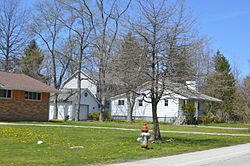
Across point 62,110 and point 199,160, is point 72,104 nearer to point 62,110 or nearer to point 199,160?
point 62,110

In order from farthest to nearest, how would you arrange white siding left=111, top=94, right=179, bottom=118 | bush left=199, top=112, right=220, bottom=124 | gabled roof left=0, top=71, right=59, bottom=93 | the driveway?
1. white siding left=111, top=94, right=179, bottom=118
2. bush left=199, top=112, right=220, bottom=124
3. gabled roof left=0, top=71, right=59, bottom=93
4. the driveway

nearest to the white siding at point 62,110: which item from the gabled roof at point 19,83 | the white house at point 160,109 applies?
the white house at point 160,109

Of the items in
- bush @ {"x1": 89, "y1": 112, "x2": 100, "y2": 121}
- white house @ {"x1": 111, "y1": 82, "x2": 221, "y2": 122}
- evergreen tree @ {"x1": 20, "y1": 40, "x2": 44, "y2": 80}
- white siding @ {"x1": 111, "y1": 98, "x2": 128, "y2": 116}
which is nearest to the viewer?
white house @ {"x1": 111, "y1": 82, "x2": 221, "y2": 122}

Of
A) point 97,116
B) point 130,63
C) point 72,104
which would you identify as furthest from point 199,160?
point 72,104

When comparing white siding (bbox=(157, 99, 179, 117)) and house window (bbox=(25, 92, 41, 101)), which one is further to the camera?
white siding (bbox=(157, 99, 179, 117))

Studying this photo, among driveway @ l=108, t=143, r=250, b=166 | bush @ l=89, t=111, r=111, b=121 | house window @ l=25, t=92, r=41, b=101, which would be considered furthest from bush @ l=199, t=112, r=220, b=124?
driveway @ l=108, t=143, r=250, b=166

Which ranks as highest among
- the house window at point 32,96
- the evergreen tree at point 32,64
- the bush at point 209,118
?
the evergreen tree at point 32,64

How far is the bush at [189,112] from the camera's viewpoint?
39.3 meters

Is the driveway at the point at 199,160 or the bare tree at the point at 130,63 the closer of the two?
the driveway at the point at 199,160

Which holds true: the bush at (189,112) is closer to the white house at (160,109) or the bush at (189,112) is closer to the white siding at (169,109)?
the white house at (160,109)

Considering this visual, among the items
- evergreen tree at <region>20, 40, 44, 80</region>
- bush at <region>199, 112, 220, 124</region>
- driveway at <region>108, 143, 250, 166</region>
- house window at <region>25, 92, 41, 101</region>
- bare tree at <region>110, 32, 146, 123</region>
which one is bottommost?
driveway at <region>108, 143, 250, 166</region>

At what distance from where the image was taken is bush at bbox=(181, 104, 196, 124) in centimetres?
3934

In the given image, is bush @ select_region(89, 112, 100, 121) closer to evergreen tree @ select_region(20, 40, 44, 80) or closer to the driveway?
evergreen tree @ select_region(20, 40, 44, 80)

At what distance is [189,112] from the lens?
39.8 metres
